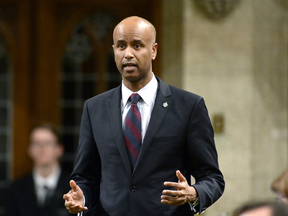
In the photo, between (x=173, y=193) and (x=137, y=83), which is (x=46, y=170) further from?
(x=173, y=193)

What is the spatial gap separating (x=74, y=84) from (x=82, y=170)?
112 inches

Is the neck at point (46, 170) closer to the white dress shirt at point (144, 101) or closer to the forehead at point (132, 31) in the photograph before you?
the white dress shirt at point (144, 101)

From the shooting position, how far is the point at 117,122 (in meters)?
2.00

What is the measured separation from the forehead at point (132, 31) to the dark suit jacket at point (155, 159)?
0.84 feet

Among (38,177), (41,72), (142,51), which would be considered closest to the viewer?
(142,51)

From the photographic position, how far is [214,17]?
4129mm

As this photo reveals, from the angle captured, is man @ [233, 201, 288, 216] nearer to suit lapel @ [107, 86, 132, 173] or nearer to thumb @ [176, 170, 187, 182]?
Answer: thumb @ [176, 170, 187, 182]

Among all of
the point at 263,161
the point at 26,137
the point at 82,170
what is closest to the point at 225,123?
the point at 263,161

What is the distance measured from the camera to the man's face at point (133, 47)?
6.39ft

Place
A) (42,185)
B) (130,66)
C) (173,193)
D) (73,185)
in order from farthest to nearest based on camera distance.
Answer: (42,185) < (130,66) < (73,185) < (173,193)

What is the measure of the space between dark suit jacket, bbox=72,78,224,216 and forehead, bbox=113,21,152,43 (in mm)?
256

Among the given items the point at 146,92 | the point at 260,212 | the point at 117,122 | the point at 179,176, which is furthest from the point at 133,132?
the point at 260,212

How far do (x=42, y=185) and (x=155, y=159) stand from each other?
2.37 m

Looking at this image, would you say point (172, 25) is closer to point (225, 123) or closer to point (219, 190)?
point (225, 123)
